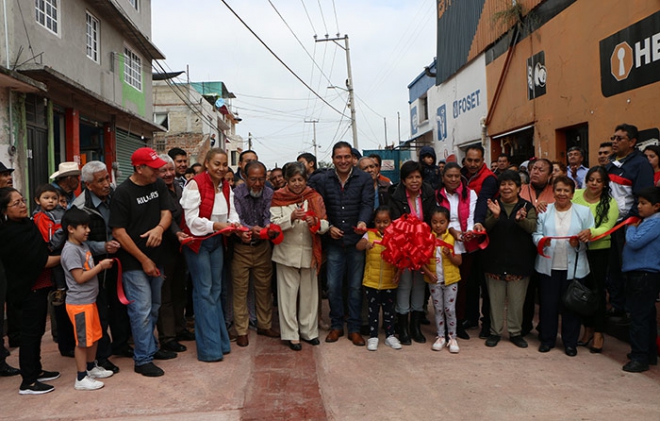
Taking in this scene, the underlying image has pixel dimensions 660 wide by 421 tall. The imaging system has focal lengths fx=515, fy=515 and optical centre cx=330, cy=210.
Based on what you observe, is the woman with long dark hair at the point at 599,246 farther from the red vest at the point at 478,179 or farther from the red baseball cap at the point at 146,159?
the red baseball cap at the point at 146,159

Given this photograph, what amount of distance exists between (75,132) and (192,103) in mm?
18443

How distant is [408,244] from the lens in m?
4.80

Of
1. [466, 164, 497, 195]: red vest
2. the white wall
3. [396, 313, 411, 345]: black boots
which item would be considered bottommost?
[396, 313, 411, 345]: black boots

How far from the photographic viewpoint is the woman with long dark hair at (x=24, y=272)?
411 centimetres

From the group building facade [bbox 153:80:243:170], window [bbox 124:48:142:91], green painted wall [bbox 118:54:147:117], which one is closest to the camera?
green painted wall [bbox 118:54:147:117]

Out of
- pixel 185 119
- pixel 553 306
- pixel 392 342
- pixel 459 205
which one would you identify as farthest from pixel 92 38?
pixel 185 119

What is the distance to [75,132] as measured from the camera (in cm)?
1230

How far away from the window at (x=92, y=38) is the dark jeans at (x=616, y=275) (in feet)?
42.3

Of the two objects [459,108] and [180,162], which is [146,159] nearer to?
[180,162]

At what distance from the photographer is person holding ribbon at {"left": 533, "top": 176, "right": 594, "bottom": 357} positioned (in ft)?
16.1

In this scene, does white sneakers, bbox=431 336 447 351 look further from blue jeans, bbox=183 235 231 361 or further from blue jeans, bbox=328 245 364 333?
blue jeans, bbox=183 235 231 361

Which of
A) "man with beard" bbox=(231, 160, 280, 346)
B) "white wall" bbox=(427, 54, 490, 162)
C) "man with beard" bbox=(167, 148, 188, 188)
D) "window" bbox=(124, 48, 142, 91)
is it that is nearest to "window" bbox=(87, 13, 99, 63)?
"window" bbox=(124, 48, 142, 91)

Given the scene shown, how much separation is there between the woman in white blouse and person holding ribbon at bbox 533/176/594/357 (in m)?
3.04

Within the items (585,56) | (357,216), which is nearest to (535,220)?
(357,216)
